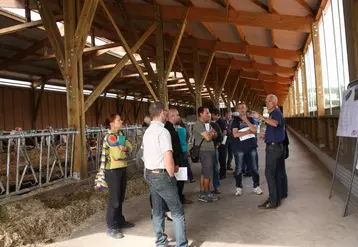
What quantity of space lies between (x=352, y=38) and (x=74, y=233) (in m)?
5.06

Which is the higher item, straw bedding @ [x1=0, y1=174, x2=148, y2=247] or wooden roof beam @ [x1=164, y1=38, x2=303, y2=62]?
wooden roof beam @ [x1=164, y1=38, x2=303, y2=62]

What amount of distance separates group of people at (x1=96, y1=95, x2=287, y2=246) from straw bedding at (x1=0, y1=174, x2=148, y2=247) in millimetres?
658

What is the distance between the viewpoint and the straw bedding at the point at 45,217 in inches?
128

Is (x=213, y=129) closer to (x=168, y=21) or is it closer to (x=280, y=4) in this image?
(x=280, y=4)

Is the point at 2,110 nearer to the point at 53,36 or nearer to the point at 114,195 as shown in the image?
the point at 53,36

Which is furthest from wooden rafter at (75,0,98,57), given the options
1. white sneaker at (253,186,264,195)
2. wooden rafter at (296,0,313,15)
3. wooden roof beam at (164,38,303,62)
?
wooden roof beam at (164,38,303,62)

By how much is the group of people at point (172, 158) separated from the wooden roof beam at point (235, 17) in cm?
413

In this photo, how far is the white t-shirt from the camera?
283 centimetres

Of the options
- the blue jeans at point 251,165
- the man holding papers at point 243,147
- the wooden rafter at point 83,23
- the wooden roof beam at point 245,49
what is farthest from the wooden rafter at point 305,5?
the wooden rafter at point 83,23

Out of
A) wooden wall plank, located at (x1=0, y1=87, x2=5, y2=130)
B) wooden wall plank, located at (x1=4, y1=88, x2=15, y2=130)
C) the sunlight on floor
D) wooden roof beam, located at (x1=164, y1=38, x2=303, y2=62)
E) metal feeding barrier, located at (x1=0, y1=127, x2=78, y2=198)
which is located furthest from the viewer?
wooden wall plank, located at (x1=4, y1=88, x2=15, y2=130)

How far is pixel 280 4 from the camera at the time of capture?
777 cm

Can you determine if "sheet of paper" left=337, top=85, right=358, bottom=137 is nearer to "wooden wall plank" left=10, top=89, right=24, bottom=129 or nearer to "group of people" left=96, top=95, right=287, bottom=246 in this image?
"group of people" left=96, top=95, right=287, bottom=246

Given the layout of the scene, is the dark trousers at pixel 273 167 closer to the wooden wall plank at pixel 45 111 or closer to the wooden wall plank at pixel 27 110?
the wooden wall plank at pixel 27 110

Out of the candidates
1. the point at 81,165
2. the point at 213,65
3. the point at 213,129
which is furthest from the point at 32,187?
the point at 213,65
